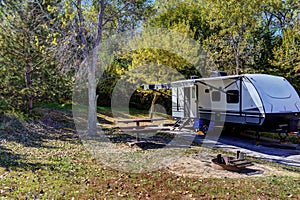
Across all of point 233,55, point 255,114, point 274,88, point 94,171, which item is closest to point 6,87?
point 94,171

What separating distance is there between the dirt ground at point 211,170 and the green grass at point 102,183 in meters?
0.32

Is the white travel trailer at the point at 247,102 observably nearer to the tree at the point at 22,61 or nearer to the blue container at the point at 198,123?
the blue container at the point at 198,123

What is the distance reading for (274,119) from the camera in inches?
371

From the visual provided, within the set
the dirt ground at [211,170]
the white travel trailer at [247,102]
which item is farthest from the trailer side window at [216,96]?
the dirt ground at [211,170]

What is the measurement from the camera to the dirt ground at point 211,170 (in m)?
5.92

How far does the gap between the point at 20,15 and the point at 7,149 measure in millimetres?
6069

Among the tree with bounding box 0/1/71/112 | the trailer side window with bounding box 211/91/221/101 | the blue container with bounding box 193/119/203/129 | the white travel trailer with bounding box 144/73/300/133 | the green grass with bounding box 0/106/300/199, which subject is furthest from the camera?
the blue container with bounding box 193/119/203/129

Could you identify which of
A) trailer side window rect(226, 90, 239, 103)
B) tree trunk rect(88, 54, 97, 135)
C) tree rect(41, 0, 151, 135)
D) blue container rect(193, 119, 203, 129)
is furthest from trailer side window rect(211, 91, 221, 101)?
Result: tree trunk rect(88, 54, 97, 135)

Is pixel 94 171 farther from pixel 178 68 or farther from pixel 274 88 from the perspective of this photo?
pixel 178 68

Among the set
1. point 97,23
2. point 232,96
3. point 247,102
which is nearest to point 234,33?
point 232,96

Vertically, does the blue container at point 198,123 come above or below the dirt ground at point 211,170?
above

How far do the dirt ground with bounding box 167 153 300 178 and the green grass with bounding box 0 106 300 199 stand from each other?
0.32 m

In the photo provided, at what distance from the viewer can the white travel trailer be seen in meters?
9.47

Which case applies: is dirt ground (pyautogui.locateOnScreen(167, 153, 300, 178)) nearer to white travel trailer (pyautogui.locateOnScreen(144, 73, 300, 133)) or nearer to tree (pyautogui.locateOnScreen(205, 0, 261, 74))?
white travel trailer (pyautogui.locateOnScreen(144, 73, 300, 133))
